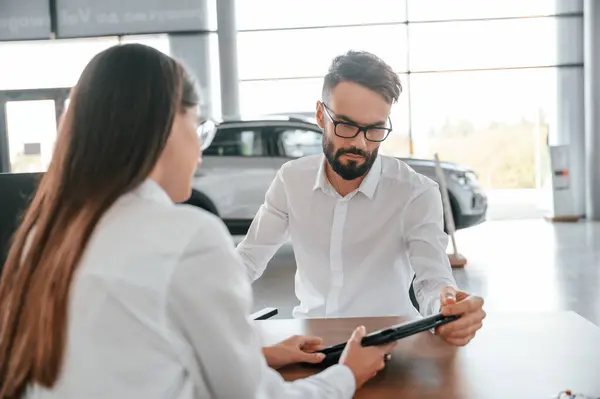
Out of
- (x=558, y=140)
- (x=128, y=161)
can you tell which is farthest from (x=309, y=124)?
(x=128, y=161)

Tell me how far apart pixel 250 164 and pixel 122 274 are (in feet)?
19.8

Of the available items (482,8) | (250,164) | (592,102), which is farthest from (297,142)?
(592,102)

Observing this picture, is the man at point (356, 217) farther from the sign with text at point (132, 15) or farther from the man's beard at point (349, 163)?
the sign with text at point (132, 15)

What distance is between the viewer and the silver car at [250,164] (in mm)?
6824

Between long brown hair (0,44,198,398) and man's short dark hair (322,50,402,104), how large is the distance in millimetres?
1176

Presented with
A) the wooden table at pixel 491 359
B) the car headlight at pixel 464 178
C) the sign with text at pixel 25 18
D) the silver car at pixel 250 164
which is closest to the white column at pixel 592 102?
the car headlight at pixel 464 178

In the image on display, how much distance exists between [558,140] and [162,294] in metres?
9.59

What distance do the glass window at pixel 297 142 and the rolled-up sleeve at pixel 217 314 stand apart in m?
5.91

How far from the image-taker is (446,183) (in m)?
6.94

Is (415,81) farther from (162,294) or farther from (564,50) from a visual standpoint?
(162,294)

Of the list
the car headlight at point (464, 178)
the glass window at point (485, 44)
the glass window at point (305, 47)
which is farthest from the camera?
the glass window at point (305, 47)

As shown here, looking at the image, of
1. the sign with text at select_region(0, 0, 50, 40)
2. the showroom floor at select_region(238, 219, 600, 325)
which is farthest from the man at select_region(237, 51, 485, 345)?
the sign with text at select_region(0, 0, 50, 40)

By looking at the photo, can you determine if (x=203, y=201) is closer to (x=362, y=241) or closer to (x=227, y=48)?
(x=227, y=48)

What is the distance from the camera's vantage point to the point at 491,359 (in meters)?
Answer: 1.46
